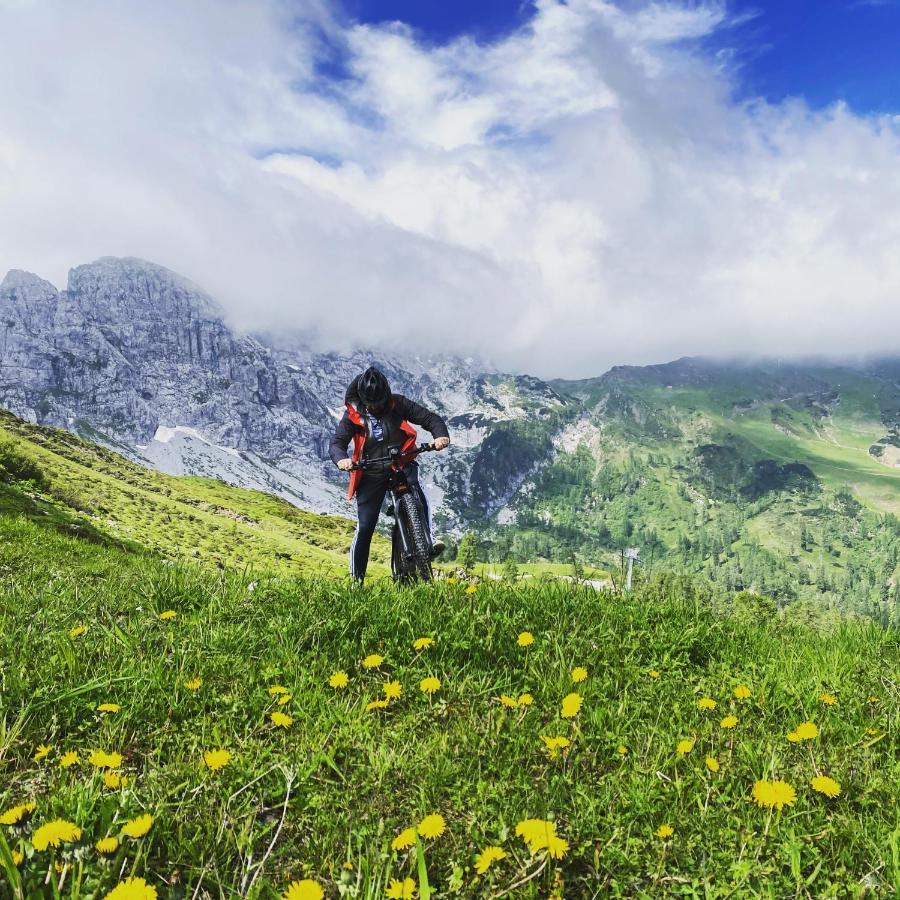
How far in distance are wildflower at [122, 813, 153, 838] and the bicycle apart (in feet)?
24.5

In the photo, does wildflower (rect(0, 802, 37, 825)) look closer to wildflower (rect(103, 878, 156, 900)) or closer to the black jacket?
wildflower (rect(103, 878, 156, 900))

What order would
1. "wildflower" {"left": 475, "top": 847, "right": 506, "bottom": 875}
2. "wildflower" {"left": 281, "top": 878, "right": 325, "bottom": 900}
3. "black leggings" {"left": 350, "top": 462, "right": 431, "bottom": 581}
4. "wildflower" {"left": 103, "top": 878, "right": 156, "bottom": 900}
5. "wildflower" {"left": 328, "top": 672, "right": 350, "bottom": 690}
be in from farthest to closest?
"black leggings" {"left": 350, "top": 462, "right": 431, "bottom": 581}
"wildflower" {"left": 328, "top": 672, "right": 350, "bottom": 690}
"wildflower" {"left": 475, "top": 847, "right": 506, "bottom": 875}
"wildflower" {"left": 281, "top": 878, "right": 325, "bottom": 900}
"wildflower" {"left": 103, "top": 878, "right": 156, "bottom": 900}

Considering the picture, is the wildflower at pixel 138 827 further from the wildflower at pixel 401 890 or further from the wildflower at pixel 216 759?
the wildflower at pixel 401 890

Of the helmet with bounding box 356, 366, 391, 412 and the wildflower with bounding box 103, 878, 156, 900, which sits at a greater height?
the helmet with bounding box 356, 366, 391, 412

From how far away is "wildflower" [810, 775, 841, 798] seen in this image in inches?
142

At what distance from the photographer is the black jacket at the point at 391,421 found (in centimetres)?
1119

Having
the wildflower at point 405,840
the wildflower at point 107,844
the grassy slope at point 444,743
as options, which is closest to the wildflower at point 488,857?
the grassy slope at point 444,743

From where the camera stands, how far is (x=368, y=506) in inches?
444

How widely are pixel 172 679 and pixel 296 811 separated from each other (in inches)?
71.9

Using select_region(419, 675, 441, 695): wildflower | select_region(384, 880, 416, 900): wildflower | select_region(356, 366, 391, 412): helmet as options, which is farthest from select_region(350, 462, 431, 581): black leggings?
select_region(384, 880, 416, 900): wildflower

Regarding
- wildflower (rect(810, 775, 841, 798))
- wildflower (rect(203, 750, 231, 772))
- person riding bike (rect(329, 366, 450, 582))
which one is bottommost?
wildflower (rect(203, 750, 231, 772))

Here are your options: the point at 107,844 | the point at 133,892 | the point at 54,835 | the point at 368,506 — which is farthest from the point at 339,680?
the point at 368,506

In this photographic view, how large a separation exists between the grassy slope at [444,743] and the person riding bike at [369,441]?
4.18m

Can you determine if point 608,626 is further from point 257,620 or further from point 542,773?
point 257,620
